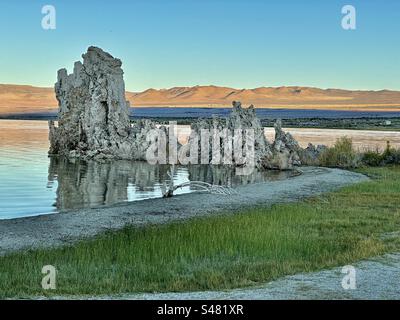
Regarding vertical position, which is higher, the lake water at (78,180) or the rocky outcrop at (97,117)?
the rocky outcrop at (97,117)

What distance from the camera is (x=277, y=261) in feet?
43.7

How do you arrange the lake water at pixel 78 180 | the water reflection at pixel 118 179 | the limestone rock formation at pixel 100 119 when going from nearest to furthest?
the lake water at pixel 78 180 < the water reflection at pixel 118 179 < the limestone rock formation at pixel 100 119

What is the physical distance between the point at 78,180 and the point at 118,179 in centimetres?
226

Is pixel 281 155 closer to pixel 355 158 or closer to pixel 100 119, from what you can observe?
pixel 355 158

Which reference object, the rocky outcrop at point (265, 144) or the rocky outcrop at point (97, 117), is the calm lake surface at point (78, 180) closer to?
the rocky outcrop at point (97, 117)

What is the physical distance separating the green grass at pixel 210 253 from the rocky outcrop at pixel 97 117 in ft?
98.7

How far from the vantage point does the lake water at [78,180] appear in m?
26.4

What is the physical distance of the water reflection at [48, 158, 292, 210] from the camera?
1126 inches

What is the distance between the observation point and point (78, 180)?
35.5 metres

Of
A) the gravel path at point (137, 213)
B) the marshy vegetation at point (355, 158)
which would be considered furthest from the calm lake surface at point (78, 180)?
the marshy vegetation at point (355, 158)

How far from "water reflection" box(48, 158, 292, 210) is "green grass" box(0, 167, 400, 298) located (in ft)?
30.9

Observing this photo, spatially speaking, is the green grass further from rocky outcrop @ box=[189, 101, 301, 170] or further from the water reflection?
rocky outcrop @ box=[189, 101, 301, 170]

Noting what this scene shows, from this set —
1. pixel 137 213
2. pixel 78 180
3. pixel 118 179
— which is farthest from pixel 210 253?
pixel 118 179
